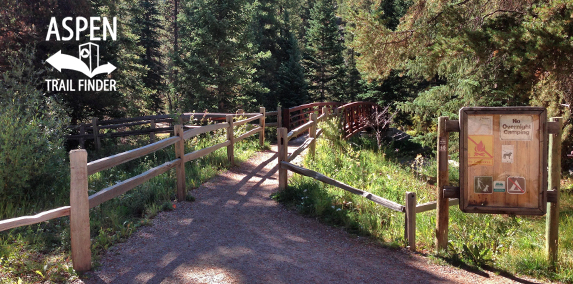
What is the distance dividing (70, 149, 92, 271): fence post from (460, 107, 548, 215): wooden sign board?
14.0ft

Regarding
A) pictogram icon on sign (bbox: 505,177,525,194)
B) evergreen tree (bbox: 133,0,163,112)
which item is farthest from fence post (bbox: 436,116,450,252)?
evergreen tree (bbox: 133,0,163,112)

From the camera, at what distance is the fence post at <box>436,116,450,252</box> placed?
Answer: 5.12 meters

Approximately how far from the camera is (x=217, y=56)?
24.4 m

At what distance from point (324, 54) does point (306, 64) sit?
5.72 feet

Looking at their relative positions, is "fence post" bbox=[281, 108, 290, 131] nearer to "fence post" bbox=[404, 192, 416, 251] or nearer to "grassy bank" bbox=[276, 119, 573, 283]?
"grassy bank" bbox=[276, 119, 573, 283]

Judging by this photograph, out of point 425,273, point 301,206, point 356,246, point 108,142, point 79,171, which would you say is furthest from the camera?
point 108,142

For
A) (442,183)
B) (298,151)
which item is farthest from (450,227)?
(298,151)

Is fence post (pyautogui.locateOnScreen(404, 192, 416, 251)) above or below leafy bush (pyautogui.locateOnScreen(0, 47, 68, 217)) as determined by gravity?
below

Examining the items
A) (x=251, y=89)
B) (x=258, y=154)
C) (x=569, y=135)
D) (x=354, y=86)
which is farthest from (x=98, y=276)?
(x=354, y=86)

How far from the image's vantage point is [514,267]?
5.05 meters

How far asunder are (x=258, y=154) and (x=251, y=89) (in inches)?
509

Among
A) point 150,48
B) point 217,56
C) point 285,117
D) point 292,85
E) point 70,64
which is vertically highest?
point 150,48

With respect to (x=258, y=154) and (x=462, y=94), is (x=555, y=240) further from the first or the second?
(x=258, y=154)

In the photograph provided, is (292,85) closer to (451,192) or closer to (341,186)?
(341,186)
